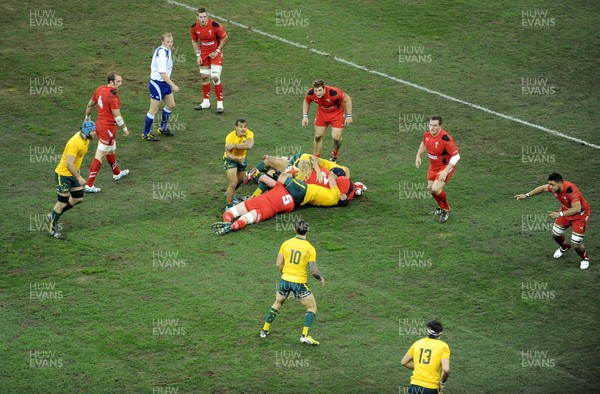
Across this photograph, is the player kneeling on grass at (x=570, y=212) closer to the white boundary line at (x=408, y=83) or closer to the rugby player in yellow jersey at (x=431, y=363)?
the rugby player in yellow jersey at (x=431, y=363)

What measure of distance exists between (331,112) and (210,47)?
16.2 ft

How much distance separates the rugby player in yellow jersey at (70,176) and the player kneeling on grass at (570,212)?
888cm

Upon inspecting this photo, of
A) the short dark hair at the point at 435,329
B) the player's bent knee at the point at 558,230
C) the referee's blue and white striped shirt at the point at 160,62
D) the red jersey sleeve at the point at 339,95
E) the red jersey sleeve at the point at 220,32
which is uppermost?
the red jersey sleeve at the point at 220,32

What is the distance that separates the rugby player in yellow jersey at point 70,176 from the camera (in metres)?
19.6

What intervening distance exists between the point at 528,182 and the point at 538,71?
7.50 m

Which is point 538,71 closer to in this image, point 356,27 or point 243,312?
point 356,27

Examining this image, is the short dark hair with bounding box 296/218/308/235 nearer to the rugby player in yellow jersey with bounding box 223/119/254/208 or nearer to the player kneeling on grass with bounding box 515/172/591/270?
the player kneeling on grass with bounding box 515/172/591/270

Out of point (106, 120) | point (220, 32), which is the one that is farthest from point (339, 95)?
point (106, 120)

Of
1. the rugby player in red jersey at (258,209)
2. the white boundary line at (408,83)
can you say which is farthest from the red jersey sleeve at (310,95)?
the white boundary line at (408,83)

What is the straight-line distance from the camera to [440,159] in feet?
68.2

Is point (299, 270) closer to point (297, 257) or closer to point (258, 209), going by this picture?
point (297, 257)

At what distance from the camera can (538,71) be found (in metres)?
29.2

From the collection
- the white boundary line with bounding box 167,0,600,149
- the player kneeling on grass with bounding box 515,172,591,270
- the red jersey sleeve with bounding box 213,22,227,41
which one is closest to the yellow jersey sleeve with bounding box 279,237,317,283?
the player kneeling on grass with bounding box 515,172,591,270

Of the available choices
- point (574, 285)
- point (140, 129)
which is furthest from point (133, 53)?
point (574, 285)
